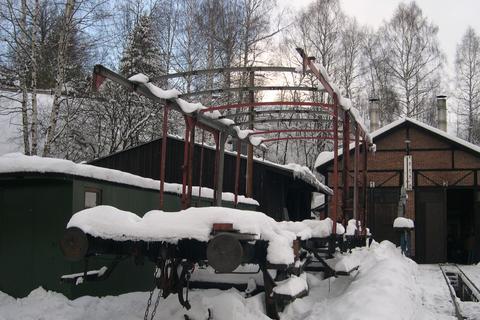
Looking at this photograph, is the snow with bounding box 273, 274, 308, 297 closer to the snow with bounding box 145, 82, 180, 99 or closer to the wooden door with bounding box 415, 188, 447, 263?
the snow with bounding box 145, 82, 180, 99

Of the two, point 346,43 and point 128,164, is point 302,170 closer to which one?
point 128,164

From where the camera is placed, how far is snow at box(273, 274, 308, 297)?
6246 mm

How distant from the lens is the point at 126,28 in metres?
29.7

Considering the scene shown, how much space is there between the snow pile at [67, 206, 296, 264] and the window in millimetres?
2790

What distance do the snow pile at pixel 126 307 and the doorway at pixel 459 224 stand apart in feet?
65.1

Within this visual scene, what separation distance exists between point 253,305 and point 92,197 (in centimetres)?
363

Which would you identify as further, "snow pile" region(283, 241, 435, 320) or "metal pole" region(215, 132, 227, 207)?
"metal pole" region(215, 132, 227, 207)

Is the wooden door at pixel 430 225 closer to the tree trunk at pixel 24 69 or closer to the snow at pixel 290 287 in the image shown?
the tree trunk at pixel 24 69

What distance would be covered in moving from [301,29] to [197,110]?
96.7ft

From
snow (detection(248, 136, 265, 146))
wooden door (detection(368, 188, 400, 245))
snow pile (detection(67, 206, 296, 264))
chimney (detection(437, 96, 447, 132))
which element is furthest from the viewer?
chimney (detection(437, 96, 447, 132))

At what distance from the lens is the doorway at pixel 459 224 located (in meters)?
25.5

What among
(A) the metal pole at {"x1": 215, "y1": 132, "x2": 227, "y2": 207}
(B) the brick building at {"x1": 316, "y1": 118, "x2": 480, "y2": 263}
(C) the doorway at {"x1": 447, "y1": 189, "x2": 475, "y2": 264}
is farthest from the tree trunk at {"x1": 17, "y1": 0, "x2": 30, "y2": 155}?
(C) the doorway at {"x1": 447, "y1": 189, "x2": 475, "y2": 264}

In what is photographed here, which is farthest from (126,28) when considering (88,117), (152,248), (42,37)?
(152,248)

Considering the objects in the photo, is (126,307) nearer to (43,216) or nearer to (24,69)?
(43,216)
